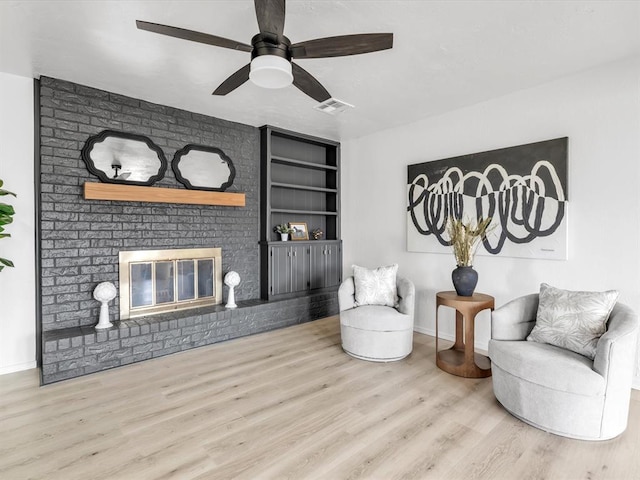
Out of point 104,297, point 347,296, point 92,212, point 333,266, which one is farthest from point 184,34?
point 333,266

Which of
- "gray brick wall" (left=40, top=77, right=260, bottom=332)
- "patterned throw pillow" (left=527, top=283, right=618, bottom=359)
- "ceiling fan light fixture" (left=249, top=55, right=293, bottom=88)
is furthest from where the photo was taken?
"gray brick wall" (left=40, top=77, right=260, bottom=332)

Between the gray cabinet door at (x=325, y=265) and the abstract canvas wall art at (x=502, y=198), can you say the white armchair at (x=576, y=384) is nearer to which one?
the abstract canvas wall art at (x=502, y=198)

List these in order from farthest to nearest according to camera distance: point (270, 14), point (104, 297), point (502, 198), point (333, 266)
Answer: point (333, 266) → point (502, 198) → point (104, 297) → point (270, 14)

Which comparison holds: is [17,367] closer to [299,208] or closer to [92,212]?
[92,212]

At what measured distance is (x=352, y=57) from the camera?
2637mm

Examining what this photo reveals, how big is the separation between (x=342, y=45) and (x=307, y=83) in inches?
17.9

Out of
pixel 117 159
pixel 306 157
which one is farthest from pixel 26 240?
pixel 306 157

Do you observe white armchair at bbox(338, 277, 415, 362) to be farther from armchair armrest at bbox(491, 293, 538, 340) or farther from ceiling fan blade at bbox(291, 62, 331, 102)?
ceiling fan blade at bbox(291, 62, 331, 102)

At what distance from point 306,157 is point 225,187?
4.58ft

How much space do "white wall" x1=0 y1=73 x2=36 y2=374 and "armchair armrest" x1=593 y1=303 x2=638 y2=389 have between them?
4244mm

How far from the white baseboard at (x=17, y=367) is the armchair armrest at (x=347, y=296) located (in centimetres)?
281

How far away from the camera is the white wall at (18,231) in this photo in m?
2.90

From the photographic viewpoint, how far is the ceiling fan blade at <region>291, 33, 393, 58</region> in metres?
1.76

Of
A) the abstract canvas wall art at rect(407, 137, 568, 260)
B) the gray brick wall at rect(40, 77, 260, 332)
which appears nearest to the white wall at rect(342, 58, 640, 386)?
the abstract canvas wall art at rect(407, 137, 568, 260)
